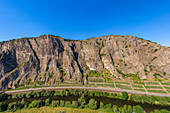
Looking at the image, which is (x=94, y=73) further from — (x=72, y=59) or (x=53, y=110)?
(x=53, y=110)

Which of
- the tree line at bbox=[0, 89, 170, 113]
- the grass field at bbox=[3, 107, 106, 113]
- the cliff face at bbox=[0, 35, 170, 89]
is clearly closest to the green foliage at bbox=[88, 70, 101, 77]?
the cliff face at bbox=[0, 35, 170, 89]

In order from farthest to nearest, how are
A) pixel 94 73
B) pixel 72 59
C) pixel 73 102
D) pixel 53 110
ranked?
pixel 72 59 < pixel 94 73 < pixel 73 102 < pixel 53 110

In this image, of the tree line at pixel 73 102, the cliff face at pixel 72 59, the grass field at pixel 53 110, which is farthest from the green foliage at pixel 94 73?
the grass field at pixel 53 110

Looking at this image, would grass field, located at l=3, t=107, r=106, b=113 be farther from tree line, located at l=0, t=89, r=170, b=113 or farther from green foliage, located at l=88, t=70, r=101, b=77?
green foliage, located at l=88, t=70, r=101, b=77

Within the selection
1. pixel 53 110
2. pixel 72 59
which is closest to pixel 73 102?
pixel 53 110

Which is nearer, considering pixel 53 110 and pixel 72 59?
pixel 53 110

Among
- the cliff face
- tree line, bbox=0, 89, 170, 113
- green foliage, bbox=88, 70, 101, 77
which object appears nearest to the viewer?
tree line, bbox=0, 89, 170, 113

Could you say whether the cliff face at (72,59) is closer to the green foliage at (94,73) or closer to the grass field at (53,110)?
the green foliage at (94,73)

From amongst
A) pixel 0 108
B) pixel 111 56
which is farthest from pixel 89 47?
pixel 0 108

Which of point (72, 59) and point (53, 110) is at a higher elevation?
point (72, 59)

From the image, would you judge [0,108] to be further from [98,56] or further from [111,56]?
[111,56]
